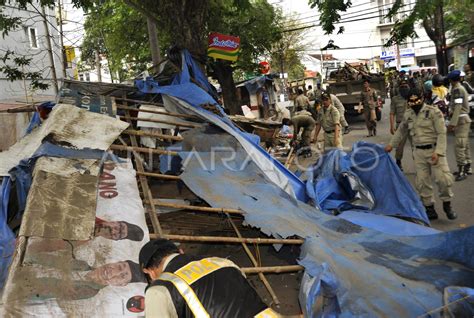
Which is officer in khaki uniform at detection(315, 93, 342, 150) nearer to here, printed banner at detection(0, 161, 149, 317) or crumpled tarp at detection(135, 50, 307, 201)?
crumpled tarp at detection(135, 50, 307, 201)

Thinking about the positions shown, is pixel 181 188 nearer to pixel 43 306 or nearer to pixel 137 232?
pixel 137 232

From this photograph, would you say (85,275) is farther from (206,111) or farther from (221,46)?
(221,46)

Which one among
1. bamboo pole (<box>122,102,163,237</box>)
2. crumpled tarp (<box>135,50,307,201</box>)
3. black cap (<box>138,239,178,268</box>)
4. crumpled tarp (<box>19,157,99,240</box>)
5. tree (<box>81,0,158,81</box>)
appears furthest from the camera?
tree (<box>81,0,158,81</box>)

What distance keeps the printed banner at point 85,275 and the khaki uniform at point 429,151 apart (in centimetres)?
386

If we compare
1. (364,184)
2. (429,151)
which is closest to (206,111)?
(364,184)

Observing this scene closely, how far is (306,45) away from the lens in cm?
3459

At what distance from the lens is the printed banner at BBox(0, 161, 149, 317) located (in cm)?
278

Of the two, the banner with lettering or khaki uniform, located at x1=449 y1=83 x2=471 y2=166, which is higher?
the banner with lettering

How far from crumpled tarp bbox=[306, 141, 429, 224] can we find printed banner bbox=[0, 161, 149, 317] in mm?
2628

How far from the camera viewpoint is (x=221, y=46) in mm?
9258

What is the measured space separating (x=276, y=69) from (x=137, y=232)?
1330 inches

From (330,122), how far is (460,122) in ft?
7.35

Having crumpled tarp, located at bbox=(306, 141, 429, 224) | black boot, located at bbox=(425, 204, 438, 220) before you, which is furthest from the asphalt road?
crumpled tarp, located at bbox=(306, 141, 429, 224)

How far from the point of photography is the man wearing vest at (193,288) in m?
1.95
